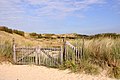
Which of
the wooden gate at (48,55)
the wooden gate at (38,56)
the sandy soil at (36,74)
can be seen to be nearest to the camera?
the sandy soil at (36,74)

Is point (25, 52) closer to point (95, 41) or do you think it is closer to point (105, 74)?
point (95, 41)

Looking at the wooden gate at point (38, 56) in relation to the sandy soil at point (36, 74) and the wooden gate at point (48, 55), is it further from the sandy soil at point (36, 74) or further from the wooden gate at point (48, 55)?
the sandy soil at point (36, 74)

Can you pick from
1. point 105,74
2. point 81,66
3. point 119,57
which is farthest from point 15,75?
point 119,57

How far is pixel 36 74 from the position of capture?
14.5m

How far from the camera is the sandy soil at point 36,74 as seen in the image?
1350cm

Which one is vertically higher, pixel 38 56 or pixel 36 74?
pixel 38 56

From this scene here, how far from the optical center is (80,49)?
52.0 feet

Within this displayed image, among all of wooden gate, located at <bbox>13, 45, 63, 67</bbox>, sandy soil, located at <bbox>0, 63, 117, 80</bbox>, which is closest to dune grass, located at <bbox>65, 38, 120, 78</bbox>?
sandy soil, located at <bbox>0, 63, 117, 80</bbox>

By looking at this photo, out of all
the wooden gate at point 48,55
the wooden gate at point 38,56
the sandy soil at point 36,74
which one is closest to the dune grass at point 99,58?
the wooden gate at point 48,55

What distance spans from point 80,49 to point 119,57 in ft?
8.17

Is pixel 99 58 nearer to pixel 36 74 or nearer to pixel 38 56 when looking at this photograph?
pixel 36 74

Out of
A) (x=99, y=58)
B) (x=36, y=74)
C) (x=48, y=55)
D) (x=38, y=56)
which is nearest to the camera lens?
(x=36, y=74)

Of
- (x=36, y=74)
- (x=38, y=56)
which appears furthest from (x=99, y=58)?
(x=38, y=56)

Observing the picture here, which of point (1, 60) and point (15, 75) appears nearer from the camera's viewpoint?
point (15, 75)
